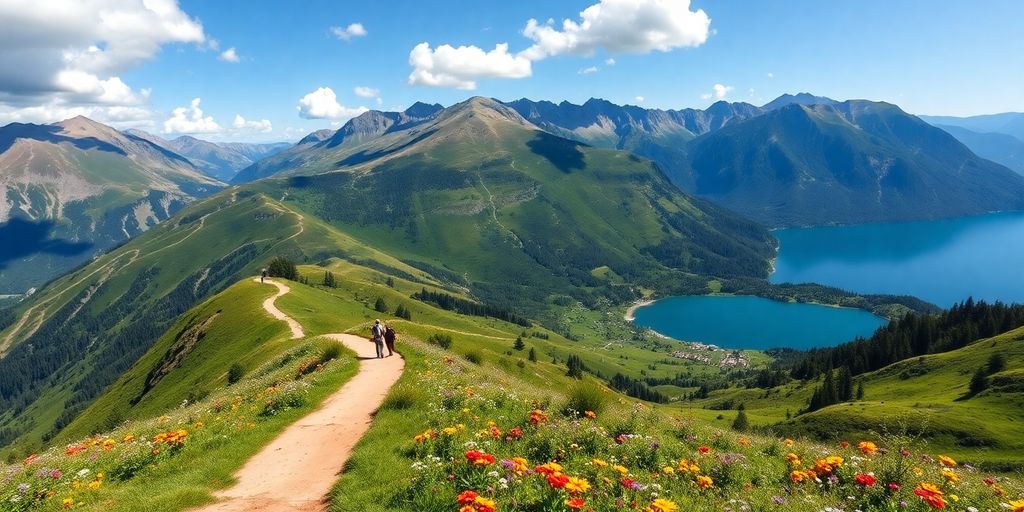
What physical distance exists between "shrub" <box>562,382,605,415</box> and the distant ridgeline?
158 meters

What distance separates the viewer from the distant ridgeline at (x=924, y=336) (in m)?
147

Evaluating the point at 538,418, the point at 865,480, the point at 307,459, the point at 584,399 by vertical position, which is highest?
the point at 865,480

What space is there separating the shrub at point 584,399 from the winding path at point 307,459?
27.9ft

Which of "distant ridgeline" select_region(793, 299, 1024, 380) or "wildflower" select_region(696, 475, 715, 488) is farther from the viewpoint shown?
"distant ridgeline" select_region(793, 299, 1024, 380)

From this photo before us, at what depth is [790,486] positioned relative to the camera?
45.4 feet

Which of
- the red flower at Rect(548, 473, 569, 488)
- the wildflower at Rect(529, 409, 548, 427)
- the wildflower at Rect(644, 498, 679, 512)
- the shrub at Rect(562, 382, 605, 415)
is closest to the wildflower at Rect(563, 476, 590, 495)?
the red flower at Rect(548, 473, 569, 488)

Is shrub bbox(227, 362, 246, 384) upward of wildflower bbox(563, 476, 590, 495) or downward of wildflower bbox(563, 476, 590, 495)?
downward

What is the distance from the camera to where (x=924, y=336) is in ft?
522

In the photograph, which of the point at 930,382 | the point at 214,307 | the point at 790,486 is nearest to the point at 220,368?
the point at 214,307

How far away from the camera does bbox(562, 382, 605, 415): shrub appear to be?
66.7ft

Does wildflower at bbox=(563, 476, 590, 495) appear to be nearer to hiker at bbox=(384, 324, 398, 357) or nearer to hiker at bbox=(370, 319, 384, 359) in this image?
hiker at bbox=(370, 319, 384, 359)

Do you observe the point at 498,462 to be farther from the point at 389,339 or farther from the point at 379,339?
the point at 389,339

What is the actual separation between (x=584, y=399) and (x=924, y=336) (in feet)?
617

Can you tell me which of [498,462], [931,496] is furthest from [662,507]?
[931,496]
